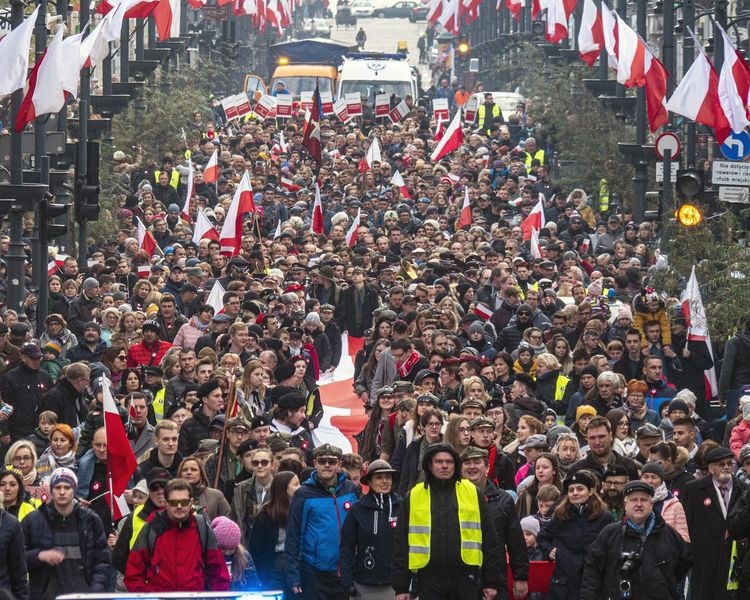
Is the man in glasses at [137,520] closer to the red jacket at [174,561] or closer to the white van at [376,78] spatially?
the red jacket at [174,561]

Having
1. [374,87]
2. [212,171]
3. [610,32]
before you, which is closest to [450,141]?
[212,171]

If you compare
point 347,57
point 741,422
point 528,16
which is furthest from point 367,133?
point 741,422

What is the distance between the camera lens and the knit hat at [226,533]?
44.0 feet

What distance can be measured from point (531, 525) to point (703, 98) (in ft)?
41.9

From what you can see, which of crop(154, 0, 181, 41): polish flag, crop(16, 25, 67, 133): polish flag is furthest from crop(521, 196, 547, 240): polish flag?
crop(16, 25, 67, 133): polish flag

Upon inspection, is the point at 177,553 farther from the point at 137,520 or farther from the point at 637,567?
the point at 637,567

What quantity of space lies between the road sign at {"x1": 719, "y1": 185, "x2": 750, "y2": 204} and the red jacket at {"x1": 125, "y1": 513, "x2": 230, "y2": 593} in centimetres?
1329

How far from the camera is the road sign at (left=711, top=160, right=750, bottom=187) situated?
2514 cm

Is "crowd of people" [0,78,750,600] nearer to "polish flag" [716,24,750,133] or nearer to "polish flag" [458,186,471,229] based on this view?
"polish flag" [458,186,471,229]

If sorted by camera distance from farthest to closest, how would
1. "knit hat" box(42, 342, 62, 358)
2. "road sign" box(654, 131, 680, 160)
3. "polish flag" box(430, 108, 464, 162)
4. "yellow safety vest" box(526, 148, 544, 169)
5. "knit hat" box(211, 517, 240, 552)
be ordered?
1. "yellow safety vest" box(526, 148, 544, 169)
2. "polish flag" box(430, 108, 464, 162)
3. "road sign" box(654, 131, 680, 160)
4. "knit hat" box(42, 342, 62, 358)
5. "knit hat" box(211, 517, 240, 552)

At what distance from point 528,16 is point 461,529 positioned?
195 ft

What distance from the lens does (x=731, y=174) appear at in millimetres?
25219

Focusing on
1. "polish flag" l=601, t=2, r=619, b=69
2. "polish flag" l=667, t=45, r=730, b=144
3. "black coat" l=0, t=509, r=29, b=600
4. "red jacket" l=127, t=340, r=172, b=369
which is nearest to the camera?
"black coat" l=0, t=509, r=29, b=600

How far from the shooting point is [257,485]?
14766 millimetres
